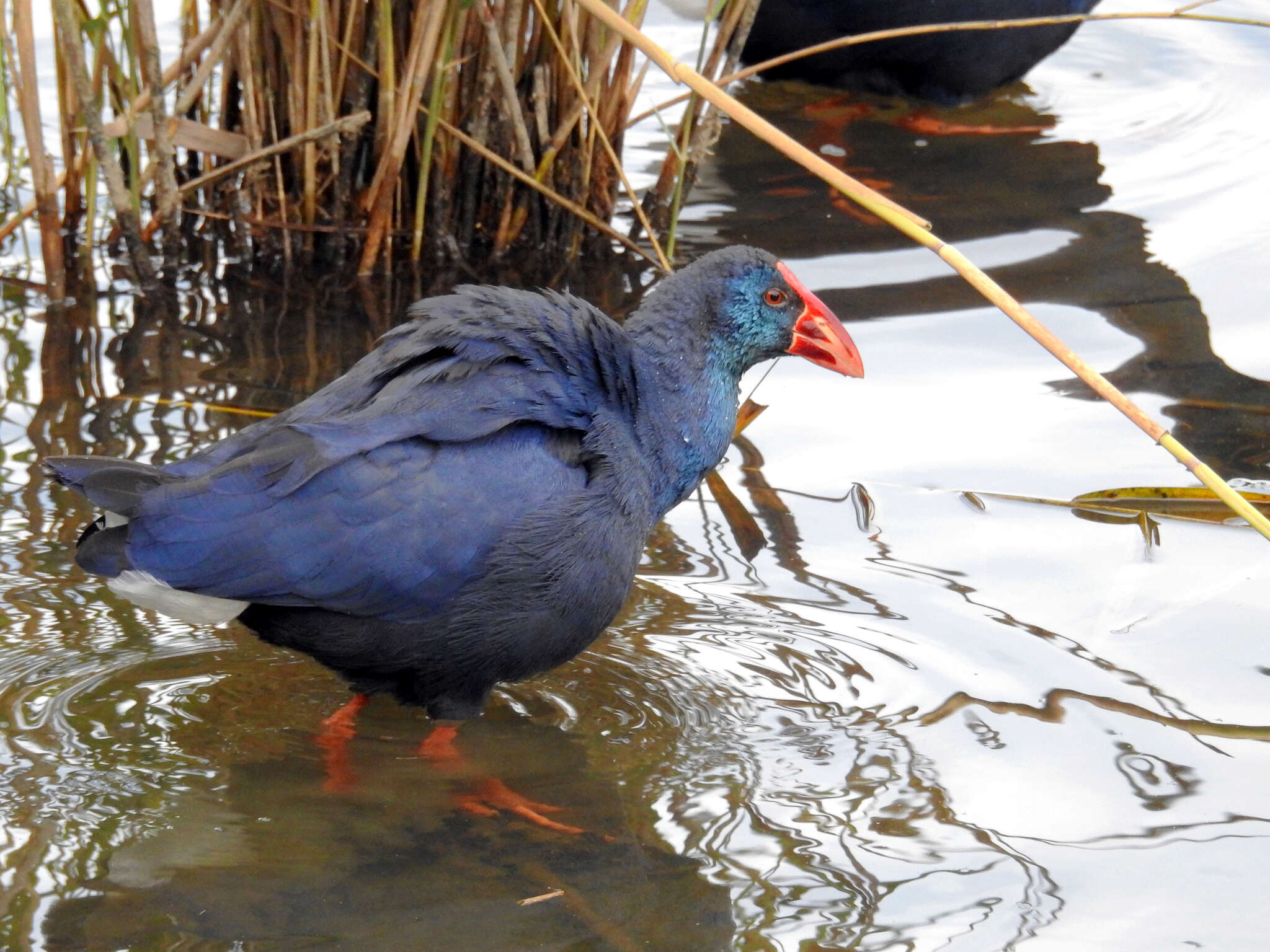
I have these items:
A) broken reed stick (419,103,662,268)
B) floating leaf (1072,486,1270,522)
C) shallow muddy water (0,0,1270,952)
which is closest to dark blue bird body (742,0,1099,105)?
shallow muddy water (0,0,1270,952)

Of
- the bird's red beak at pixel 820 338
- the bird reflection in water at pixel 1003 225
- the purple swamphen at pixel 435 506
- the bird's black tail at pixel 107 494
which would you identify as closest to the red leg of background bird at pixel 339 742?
the purple swamphen at pixel 435 506

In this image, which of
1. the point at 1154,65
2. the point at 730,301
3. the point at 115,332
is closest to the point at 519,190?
the point at 115,332

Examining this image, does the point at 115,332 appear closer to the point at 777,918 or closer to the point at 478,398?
the point at 478,398

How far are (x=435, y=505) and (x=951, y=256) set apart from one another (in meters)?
0.89

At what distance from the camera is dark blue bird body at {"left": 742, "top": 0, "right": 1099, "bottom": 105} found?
519 cm

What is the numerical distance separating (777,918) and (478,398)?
0.95 meters

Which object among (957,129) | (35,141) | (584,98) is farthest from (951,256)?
(957,129)

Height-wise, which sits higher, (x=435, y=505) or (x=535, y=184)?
(x=535, y=184)

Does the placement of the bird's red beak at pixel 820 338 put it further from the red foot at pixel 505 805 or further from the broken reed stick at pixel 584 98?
the red foot at pixel 505 805

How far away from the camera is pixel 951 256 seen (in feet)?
7.22

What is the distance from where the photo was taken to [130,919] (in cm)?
216

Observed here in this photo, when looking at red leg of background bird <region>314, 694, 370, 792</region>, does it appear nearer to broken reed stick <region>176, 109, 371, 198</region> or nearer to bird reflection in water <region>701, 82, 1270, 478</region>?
broken reed stick <region>176, 109, 371, 198</region>

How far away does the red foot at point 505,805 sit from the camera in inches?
97.5

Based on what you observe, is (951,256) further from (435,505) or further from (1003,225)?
(1003,225)
